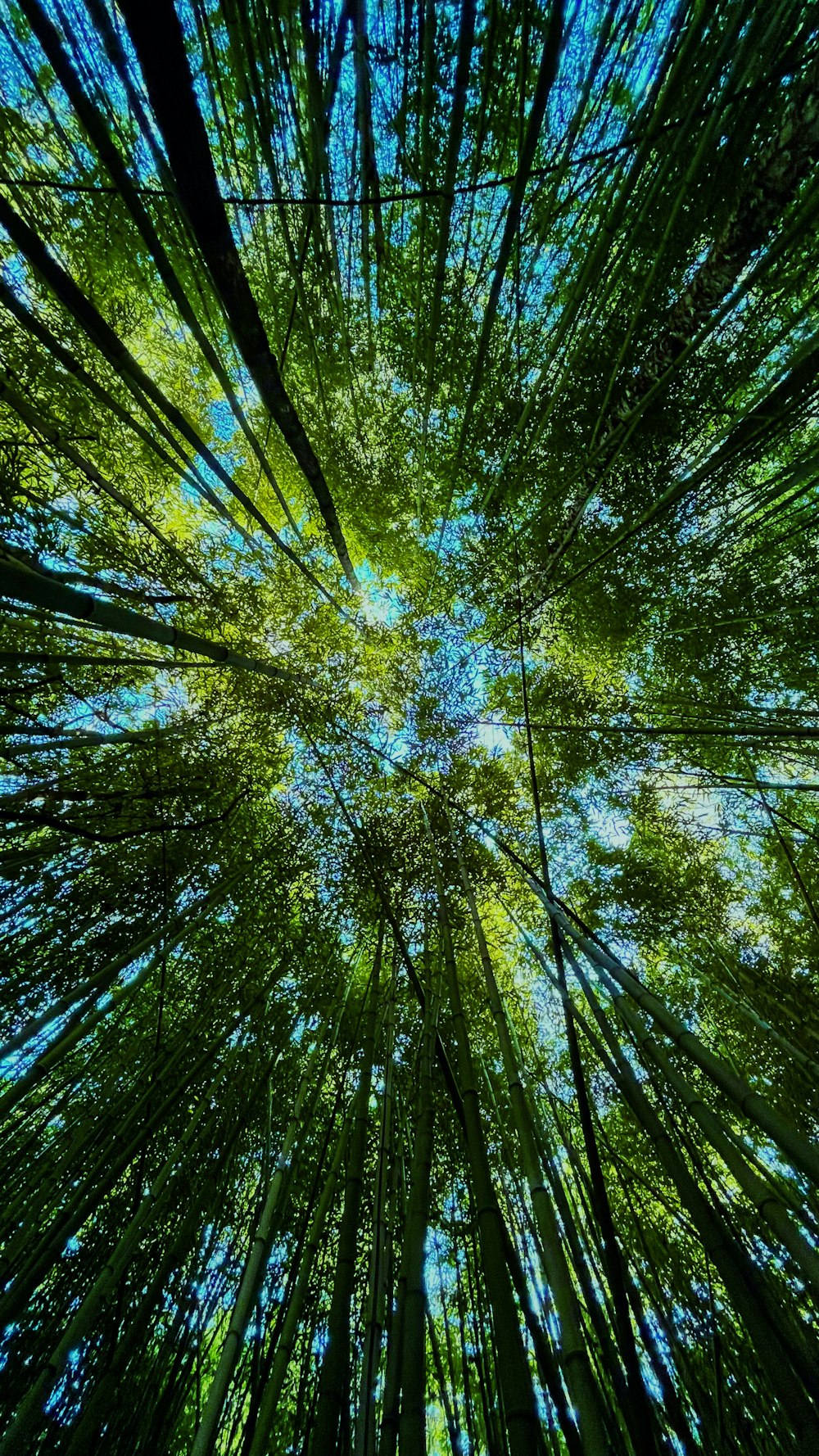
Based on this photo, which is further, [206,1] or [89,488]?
[89,488]

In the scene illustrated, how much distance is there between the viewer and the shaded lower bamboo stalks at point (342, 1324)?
2.69ft

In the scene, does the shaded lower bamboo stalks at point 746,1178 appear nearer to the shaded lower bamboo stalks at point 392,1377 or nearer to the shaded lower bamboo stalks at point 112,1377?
the shaded lower bamboo stalks at point 392,1377

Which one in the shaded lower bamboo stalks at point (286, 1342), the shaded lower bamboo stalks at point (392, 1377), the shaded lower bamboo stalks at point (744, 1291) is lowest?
the shaded lower bamboo stalks at point (744, 1291)

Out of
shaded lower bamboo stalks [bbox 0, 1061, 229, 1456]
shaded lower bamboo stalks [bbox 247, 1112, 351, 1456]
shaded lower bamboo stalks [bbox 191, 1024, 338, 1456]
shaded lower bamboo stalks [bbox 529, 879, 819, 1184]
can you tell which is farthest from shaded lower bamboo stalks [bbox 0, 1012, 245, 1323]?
shaded lower bamboo stalks [bbox 529, 879, 819, 1184]

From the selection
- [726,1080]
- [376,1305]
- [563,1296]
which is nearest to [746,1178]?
[726,1080]

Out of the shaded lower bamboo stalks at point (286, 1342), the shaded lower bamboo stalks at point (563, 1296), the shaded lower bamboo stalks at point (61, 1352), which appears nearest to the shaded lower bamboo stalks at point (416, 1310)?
the shaded lower bamboo stalks at point (563, 1296)

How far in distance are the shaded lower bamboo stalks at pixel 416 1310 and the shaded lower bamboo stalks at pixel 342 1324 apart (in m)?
0.09

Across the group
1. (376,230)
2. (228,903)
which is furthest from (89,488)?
(228,903)

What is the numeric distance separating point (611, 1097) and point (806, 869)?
72.7 inches

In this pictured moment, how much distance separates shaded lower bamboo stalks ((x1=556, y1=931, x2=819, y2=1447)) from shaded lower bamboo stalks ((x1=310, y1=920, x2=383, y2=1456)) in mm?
537

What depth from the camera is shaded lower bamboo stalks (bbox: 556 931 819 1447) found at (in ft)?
2.06

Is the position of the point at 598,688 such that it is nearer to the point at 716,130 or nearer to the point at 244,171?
the point at 716,130

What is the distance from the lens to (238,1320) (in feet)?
4.15

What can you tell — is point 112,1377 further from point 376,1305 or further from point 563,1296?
point 563,1296
